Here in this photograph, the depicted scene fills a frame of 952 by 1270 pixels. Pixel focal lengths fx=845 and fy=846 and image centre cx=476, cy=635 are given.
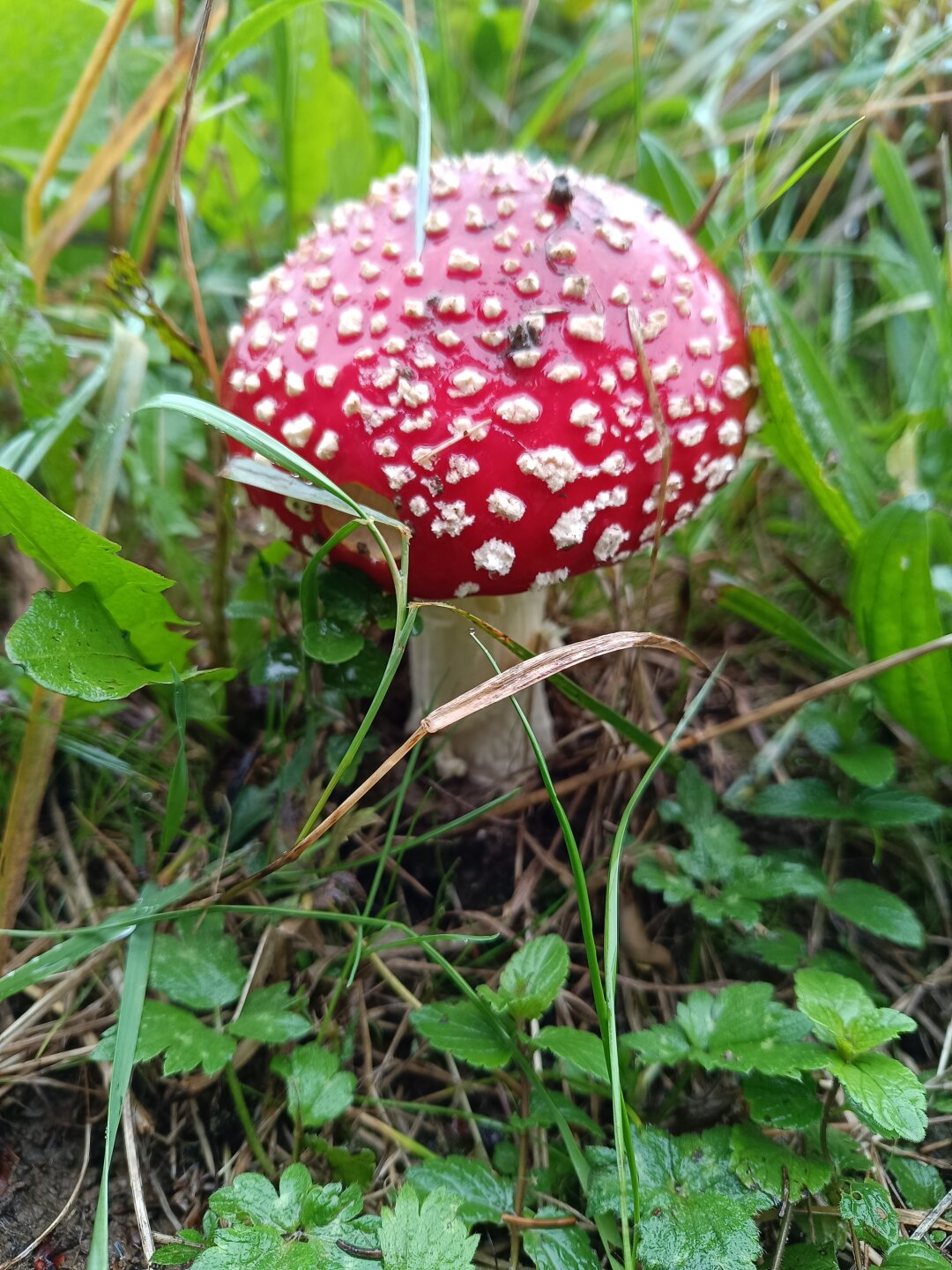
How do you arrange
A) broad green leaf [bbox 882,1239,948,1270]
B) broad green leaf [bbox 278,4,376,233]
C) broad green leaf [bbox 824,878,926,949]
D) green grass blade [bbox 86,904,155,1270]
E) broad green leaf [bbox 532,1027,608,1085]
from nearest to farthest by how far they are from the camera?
green grass blade [bbox 86,904,155,1270]
broad green leaf [bbox 882,1239,948,1270]
broad green leaf [bbox 532,1027,608,1085]
broad green leaf [bbox 824,878,926,949]
broad green leaf [bbox 278,4,376,233]

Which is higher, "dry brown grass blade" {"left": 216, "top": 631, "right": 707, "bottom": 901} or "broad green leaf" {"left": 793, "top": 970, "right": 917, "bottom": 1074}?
"dry brown grass blade" {"left": 216, "top": 631, "right": 707, "bottom": 901}

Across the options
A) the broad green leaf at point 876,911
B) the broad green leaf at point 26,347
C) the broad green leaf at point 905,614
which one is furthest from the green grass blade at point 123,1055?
the broad green leaf at point 905,614

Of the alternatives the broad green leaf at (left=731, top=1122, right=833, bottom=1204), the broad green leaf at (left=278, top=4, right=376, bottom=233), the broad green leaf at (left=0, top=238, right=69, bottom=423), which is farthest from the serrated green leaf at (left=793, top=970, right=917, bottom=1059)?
the broad green leaf at (left=278, top=4, right=376, bottom=233)

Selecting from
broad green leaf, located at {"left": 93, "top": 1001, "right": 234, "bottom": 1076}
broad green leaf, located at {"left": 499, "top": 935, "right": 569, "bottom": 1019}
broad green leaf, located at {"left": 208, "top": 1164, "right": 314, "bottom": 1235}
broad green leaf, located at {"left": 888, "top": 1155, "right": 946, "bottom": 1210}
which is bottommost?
broad green leaf, located at {"left": 208, "top": 1164, "right": 314, "bottom": 1235}

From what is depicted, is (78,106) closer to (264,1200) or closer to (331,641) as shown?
(331,641)

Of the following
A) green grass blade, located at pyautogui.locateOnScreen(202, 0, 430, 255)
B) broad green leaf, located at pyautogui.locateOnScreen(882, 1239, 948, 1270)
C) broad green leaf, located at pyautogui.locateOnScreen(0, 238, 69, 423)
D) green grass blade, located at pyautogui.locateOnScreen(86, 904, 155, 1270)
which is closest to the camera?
green grass blade, located at pyautogui.locateOnScreen(86, 904, 155, 1270)

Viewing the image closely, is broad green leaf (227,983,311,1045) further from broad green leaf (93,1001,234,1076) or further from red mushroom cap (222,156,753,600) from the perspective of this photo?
red mushroom cap (222,156,753,600)

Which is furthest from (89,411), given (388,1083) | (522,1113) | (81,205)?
(522,1113)
